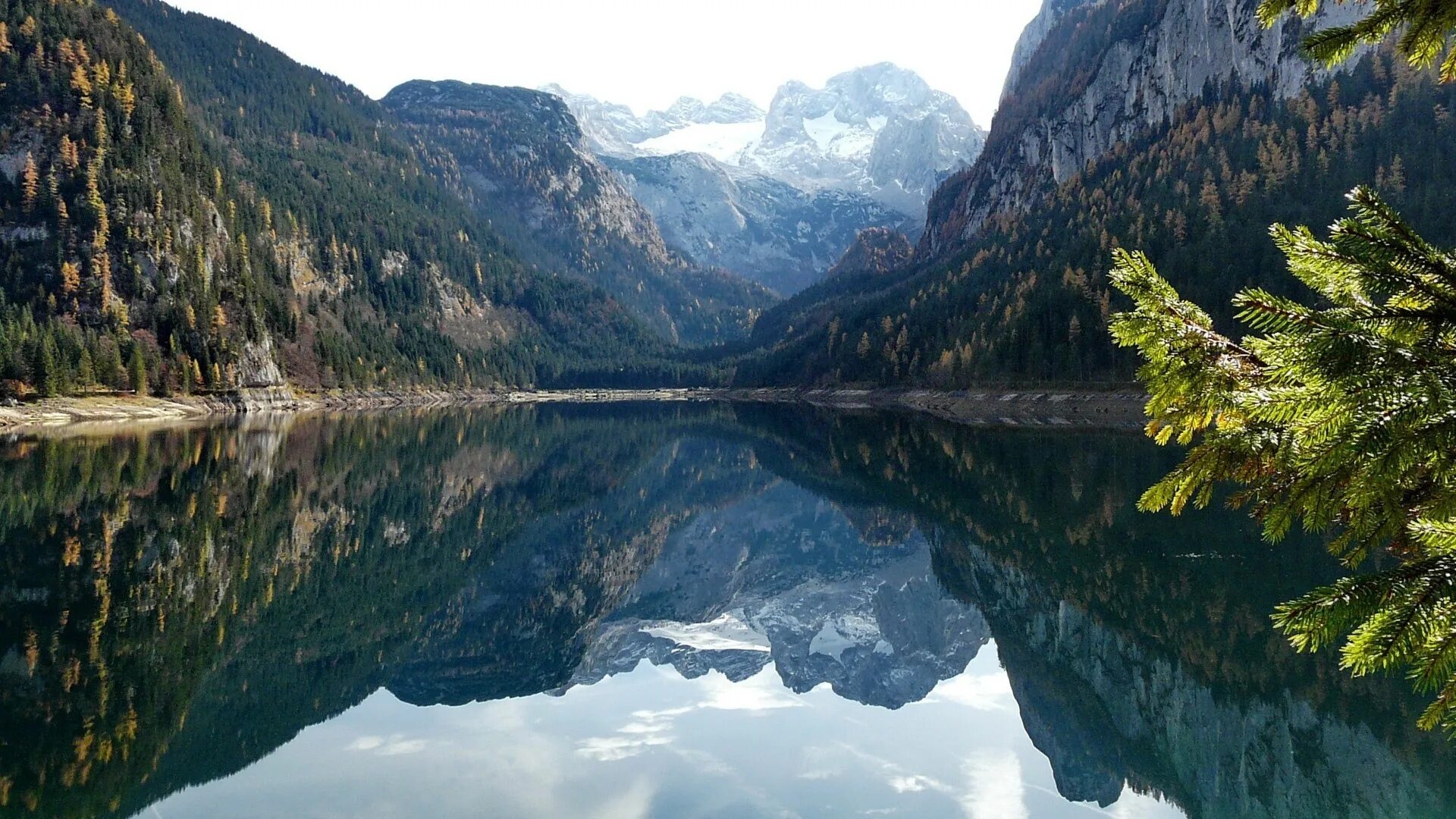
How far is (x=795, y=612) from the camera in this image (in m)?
35.2

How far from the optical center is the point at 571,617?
101 ft

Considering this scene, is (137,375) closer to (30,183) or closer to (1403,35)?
(30,183)

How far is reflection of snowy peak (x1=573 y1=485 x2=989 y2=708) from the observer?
78.6ft

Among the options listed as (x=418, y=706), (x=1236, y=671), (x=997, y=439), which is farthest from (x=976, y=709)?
(x=997, y=439)

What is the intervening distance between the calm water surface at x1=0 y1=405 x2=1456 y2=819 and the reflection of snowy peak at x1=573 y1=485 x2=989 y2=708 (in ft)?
0.69

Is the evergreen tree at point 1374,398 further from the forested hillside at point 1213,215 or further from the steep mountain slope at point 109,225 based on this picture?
the steep mountain slope at point 109,225

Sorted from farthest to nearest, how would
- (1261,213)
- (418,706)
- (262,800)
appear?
(1261,213), (418,706), (262,800)

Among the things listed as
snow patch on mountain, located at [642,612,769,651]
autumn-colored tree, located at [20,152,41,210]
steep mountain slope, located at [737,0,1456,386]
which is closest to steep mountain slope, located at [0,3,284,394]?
autumn-colored tree, located at [20,152,41,210]

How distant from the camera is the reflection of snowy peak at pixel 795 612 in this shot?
78.6 ft

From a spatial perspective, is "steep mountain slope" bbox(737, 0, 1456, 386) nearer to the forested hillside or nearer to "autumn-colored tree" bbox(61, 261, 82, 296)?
the forested hillside

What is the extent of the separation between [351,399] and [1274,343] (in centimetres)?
20618

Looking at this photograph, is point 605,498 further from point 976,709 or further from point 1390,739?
point 1390,739

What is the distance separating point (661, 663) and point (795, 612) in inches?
418

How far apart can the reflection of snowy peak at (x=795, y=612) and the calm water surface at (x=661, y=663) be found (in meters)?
0.21
